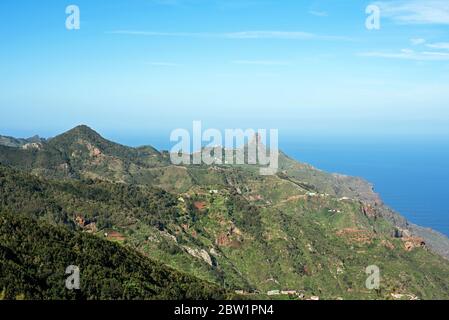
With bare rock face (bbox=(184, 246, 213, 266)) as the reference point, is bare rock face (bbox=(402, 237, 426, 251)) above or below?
above

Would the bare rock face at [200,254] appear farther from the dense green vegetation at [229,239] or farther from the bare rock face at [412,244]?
the bare rock face at [412,244]

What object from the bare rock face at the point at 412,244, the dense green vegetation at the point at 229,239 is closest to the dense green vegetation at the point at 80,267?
the dense green vegetation at the point at 229,239

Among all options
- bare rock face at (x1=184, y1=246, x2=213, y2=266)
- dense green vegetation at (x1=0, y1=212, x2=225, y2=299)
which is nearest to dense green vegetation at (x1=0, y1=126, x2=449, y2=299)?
bare rock face at (x1=184, y1=246, x2=213, y2=266)

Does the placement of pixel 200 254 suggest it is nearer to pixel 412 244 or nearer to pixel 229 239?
pixel 229 239

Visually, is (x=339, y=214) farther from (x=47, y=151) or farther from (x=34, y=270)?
(x=34, y=270)

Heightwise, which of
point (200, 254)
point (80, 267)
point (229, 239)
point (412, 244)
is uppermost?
point (229, 239)

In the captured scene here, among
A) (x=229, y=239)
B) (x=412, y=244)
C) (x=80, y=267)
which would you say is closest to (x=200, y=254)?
(x=229, y=239)

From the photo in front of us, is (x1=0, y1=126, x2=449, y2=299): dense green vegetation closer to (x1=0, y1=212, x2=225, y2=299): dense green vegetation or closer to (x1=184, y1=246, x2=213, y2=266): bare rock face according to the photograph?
(x1=184, y1=246, x2=213, y2=266): bare rock face

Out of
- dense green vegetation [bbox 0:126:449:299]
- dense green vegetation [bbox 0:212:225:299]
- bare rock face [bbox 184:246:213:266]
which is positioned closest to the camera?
dense green vegetation [bbox 0:212:225:299]

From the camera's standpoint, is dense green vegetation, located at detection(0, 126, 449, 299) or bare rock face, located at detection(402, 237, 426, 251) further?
bare rock face, located at detection(402, 237, 426, 251)

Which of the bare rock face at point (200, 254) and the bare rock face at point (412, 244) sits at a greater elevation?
the bare rock face at point (412, 244)
